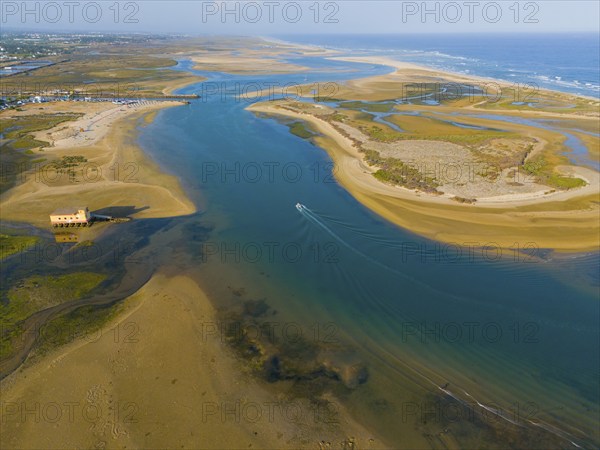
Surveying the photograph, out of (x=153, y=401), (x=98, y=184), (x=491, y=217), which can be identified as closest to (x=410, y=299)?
(x=491, y=217)

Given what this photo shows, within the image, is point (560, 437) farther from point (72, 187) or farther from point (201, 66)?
point (201, 66)

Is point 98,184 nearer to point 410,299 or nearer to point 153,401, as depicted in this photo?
point 153,401

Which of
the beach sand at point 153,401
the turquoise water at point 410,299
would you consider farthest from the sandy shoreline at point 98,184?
the beach sand at point 153,401

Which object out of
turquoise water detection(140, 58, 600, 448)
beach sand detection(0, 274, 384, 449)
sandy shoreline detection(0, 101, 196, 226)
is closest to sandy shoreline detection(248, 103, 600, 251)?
turquoise water detection(140, 58, 600, 448)

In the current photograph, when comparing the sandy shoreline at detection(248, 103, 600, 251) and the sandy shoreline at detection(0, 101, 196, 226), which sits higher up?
the sandy shoreline at detection(0, 101, 196, 226)

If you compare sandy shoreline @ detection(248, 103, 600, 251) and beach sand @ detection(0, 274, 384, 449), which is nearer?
beach sand @ detection(0, 274, 384, 449)

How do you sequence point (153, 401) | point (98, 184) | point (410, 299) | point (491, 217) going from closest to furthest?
point (153, 401), point (410, 299), point (491, 217), point (98, 184)

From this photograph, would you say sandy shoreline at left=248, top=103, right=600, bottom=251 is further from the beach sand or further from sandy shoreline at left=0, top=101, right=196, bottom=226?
the beach sand
